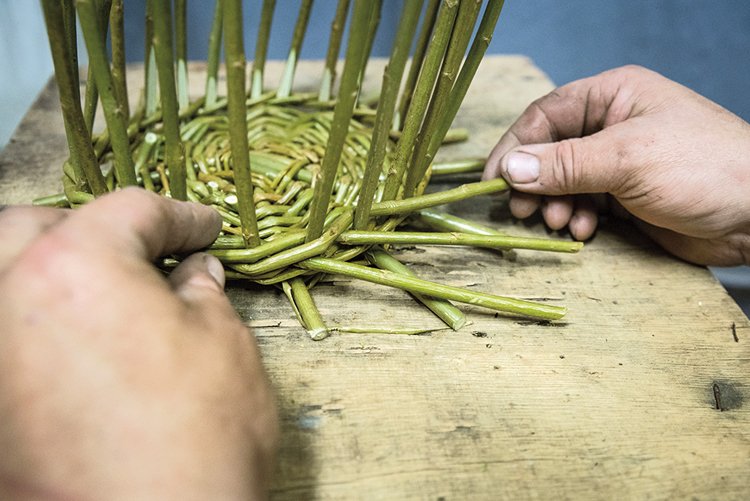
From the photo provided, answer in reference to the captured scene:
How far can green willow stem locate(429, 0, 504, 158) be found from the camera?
53 centimetres

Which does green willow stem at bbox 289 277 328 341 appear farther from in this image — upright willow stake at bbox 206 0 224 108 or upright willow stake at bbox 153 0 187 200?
upright willow stake at bbox 206 0 224 108

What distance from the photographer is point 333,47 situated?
0.77 metres

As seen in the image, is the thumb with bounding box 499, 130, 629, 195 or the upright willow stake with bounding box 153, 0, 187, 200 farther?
the thumb with bounding box 499, 130, 629, 195

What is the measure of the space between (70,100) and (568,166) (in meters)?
0.43

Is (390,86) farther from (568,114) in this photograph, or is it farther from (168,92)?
(568,114)

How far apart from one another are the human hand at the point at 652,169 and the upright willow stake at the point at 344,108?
21 cm

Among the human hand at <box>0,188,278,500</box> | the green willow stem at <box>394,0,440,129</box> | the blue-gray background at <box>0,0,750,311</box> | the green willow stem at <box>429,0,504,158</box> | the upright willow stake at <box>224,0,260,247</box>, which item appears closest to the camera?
the human hand at <box>0,188,278,500</box>

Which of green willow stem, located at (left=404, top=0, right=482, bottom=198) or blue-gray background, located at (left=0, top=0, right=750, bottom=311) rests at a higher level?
green willow stem, located at (left=404, top=0, right=482, bottom=198)

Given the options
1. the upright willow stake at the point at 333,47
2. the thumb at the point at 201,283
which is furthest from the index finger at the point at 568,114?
the thumb at the point at 201,283

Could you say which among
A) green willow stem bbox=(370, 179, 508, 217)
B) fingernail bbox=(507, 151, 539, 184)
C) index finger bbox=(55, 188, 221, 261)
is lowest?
green willow stem bbox=(370, 179, 508, 217)

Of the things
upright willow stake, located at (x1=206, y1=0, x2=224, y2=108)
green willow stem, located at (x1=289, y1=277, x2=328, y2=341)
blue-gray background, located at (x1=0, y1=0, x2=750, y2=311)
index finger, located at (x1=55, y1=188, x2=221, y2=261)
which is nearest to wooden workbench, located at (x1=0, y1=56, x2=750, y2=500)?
green willow stem, located at (x1=289, y1=277, x2=328, y2=341)

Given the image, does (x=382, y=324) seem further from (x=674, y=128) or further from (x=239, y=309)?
(x=674, y=128)

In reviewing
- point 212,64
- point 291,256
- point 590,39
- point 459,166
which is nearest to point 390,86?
point 291,256

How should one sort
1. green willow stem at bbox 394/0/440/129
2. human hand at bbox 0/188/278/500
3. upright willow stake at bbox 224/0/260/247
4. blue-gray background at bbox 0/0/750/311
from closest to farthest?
human hand at bbox 0/188/278/500 → upright willow stake at bbox 224/0/260/247 → green willow stem at bbox 394/0/440/129 → blue-gray background at bbox 0/0/750/311
